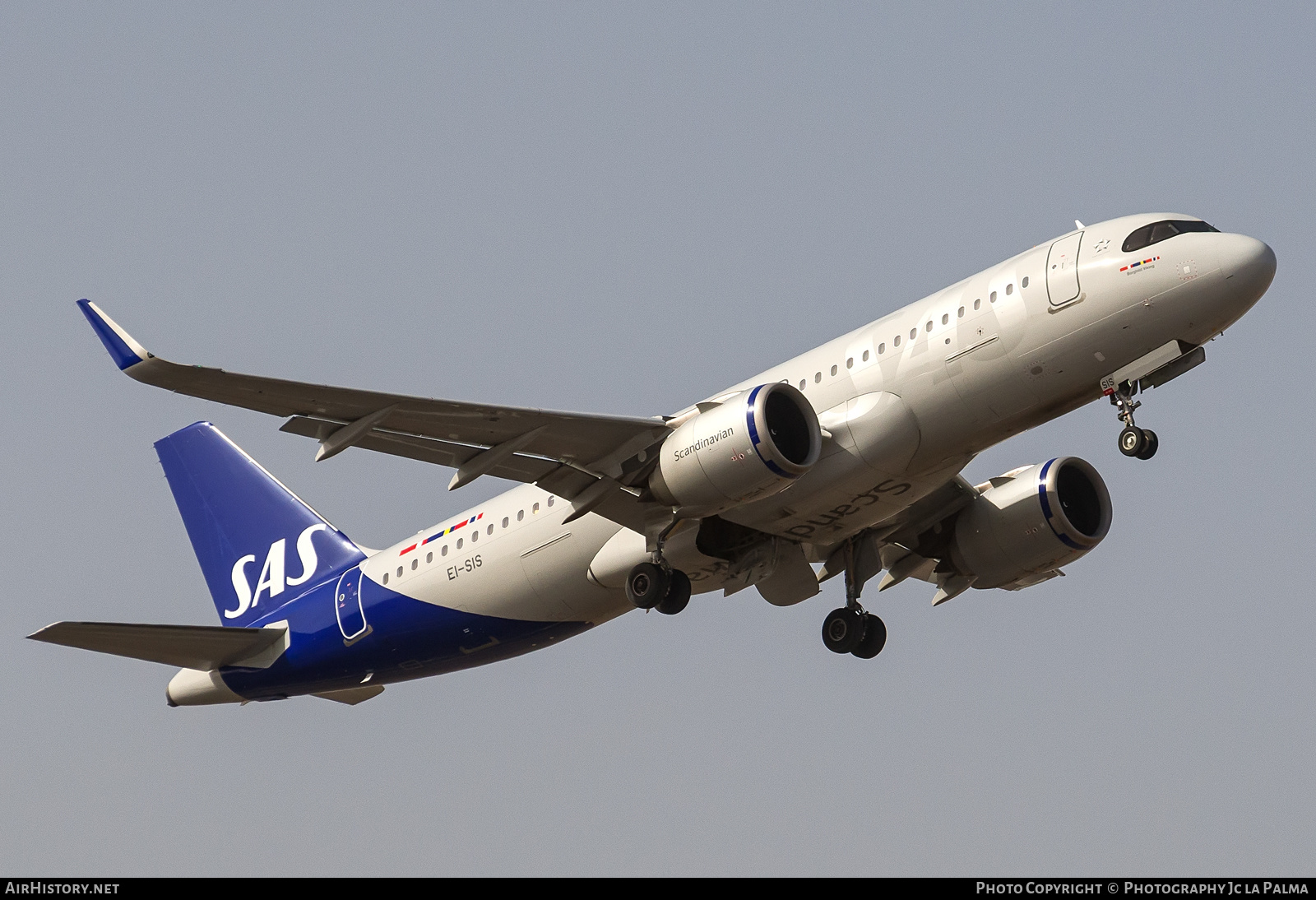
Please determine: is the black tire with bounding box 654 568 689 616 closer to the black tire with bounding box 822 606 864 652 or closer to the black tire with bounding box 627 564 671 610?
the black tire with bounding box 627 564 671 610

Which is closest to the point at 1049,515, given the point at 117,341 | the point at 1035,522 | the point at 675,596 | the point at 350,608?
the point at 1035,522

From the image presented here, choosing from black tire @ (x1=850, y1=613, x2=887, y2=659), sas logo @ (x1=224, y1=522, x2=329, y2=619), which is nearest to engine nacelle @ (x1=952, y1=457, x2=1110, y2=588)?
black tire @ (x1=850, y1=613, x2=887, y2=659)

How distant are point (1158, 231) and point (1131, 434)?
327cm

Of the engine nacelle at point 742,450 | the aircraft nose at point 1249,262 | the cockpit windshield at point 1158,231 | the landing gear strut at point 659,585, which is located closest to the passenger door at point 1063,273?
the cockpit windshield at point 1158,231

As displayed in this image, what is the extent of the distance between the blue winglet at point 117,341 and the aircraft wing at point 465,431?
23mm

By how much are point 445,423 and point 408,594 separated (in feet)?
20.1

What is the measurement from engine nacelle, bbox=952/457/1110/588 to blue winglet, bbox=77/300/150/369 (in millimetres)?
16322

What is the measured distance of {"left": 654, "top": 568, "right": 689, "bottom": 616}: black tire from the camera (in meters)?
30.1

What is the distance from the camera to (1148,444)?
2777cm

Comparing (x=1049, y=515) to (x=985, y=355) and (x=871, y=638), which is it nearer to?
(x=871, y=638)

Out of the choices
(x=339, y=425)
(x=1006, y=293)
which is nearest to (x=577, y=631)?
(x=339, y=425)
